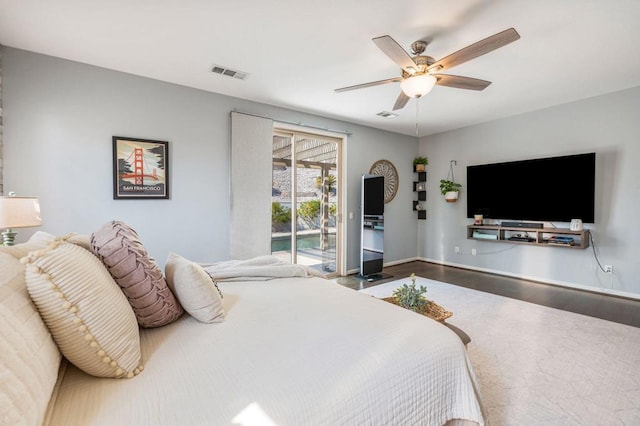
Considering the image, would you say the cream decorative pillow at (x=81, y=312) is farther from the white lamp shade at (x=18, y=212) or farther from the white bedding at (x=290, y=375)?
the white lamp shade at (x=18, y=212)

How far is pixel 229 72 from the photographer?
3172 millimetres

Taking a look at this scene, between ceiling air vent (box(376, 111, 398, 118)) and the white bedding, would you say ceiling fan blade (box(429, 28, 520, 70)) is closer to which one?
the white bedding

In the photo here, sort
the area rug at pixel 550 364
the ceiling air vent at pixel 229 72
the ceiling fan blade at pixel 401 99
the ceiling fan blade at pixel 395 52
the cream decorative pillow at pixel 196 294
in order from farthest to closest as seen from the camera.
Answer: the ceiling air vent at pixel 229 72
the ceiling fan blade at pixel 401 99
the ceiling fan blade at pixel 395 52
the area rug at pixel 550 364
the cream decorative pillow at pixel 196 294

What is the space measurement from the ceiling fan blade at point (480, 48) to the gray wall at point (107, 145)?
2514 mm

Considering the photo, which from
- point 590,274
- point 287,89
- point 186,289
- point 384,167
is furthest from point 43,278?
point 590,274

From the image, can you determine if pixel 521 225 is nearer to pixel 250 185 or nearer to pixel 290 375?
pixel 250 185

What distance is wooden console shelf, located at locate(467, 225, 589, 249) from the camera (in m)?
4.06

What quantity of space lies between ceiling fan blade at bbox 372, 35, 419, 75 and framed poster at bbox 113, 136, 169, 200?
2.57 meters

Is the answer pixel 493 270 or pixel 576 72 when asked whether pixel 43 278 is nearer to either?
pixel 576 72

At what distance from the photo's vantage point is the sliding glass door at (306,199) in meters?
4.45

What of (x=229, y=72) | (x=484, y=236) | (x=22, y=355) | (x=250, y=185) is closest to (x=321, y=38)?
(x=229, y=72)

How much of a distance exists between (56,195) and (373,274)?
168 inches

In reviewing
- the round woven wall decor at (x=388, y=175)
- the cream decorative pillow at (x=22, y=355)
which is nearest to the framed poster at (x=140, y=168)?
the cream decorative pillow at (x=22, y=355)

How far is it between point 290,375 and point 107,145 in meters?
3.21
